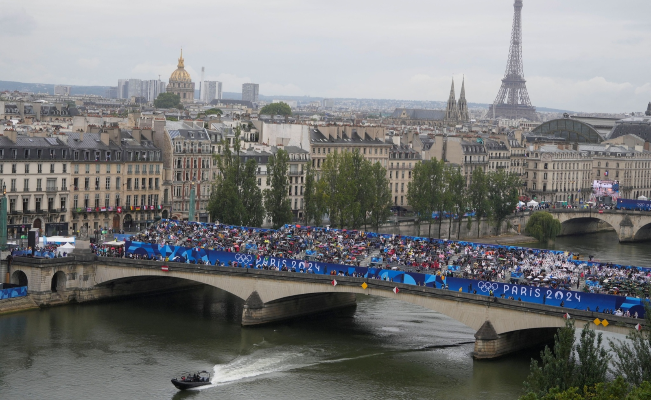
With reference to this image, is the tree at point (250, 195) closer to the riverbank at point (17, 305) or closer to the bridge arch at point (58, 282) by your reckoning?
the bridge arch at point (58, 282)

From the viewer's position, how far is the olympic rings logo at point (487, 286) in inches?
2197

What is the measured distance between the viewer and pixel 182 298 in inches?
2781

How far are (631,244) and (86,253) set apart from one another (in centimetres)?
6356

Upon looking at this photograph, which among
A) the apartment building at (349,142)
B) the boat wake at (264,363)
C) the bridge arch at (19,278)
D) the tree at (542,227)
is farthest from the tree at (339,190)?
the boat wake at (264,363)

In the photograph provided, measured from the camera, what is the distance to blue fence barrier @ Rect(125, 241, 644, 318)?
172 ft

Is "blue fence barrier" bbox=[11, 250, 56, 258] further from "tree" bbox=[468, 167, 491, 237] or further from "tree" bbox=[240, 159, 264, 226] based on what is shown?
"tree" bbox=[468, 167, 491, 237]

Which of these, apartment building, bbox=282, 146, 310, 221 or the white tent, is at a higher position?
apartment building, bbox=282, 146, 310, 221

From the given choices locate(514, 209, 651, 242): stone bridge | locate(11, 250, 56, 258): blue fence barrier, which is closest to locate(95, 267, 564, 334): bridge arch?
locate(11, 250, 56, 258): blue fence barrier

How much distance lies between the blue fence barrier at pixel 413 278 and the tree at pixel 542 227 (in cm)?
4921

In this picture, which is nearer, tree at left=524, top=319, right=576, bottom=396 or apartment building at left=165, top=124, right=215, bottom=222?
tree at left=524, top=319, right=576, bottom=396

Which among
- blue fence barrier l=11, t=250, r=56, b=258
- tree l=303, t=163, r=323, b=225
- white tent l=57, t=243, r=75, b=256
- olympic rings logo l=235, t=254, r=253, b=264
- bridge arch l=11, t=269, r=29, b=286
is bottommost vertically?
bridge arch l=11, t=269, r=29, b=286

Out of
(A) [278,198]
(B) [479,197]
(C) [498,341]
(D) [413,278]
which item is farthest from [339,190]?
(C) [498,341]

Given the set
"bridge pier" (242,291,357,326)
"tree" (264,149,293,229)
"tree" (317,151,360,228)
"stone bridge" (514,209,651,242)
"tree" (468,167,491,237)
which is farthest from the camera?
"stone bridge" (514,209,651,242)

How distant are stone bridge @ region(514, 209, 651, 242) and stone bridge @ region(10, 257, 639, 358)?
175ft
